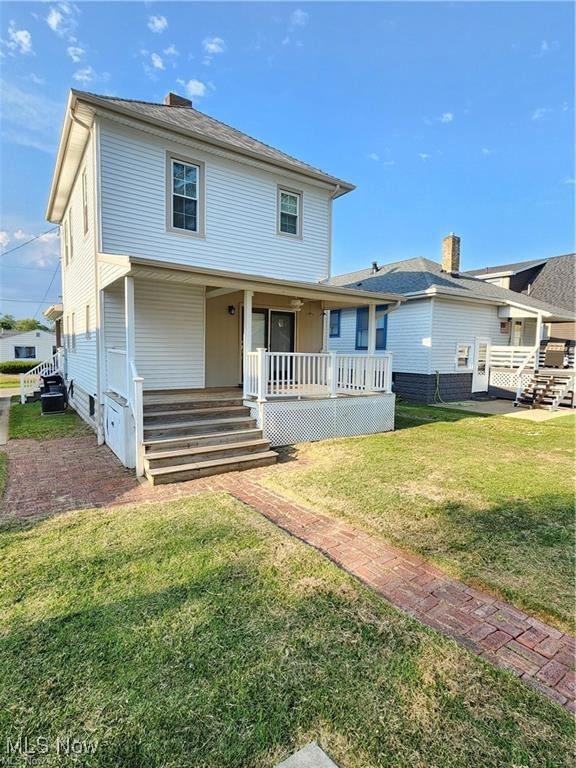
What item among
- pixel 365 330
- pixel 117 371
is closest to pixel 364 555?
pixel 117 371

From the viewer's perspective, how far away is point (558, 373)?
14.4 metres

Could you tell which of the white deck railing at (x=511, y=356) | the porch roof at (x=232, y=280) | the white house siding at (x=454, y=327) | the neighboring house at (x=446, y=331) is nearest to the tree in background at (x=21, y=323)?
the neighboring house at (x=446, y=331)

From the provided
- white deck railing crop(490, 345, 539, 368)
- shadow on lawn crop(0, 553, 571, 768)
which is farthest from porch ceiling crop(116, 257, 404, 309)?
A: white deck railing crop(490, 345, 539, 368)

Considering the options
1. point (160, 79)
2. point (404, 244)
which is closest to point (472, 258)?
point (404, 244)

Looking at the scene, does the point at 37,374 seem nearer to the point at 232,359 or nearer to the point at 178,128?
the point at 232,359

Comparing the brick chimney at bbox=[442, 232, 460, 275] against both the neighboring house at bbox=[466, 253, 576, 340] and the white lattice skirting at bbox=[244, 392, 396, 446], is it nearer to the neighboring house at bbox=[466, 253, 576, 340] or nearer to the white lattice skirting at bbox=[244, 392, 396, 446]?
the neighboring house at bbox=[466, 253, 576, 340]

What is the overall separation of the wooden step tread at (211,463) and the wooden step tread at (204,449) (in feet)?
0.52

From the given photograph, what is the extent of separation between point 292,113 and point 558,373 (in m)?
14.0

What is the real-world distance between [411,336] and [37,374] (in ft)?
52.9

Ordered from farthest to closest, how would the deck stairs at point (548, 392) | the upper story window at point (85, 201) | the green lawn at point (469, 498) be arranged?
1. the deck stairs at point (548, 392)
2. the upper story window at point (85, 201)
3. the green lawn at point (469, 498)

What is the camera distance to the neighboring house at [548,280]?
20391 millimetres

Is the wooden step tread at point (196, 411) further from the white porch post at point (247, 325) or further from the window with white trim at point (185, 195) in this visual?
the window with white trim at point (185, 195)

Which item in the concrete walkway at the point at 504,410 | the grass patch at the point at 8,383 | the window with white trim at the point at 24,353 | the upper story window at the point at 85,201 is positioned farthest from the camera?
the window with white trim at the point at 24,353

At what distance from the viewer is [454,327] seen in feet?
50.1
